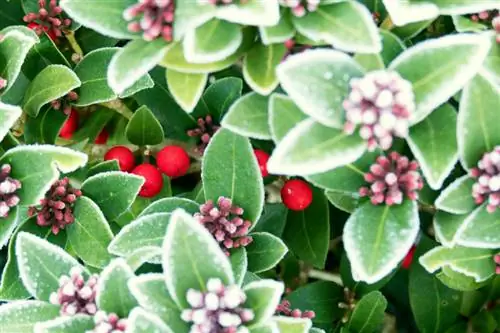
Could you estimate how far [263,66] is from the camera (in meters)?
1.29

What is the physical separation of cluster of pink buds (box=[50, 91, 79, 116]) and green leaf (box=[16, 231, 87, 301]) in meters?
0.32

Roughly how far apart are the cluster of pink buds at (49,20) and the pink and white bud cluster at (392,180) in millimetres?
674

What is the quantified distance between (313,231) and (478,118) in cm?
54

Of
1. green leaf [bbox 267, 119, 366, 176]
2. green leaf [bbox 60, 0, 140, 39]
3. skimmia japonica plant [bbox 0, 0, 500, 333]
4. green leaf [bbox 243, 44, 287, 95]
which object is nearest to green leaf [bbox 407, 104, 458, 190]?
skimmia japonica plant [bbox 0, 0, 500, 333]

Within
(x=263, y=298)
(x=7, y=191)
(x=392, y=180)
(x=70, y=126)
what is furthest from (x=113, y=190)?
(x=392, y=180)

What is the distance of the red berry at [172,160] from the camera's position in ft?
5.20

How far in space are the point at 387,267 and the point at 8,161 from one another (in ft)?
2.17

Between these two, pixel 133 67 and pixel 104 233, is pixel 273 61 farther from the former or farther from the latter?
pixel 104 233

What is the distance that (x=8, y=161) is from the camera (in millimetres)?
1378

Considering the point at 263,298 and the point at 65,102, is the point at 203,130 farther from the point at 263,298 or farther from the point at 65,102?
the point at 263,298

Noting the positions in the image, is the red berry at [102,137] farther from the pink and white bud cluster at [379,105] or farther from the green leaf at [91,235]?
the pink and white bud cluster at [379,105]

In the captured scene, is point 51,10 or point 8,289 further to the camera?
point 51,10

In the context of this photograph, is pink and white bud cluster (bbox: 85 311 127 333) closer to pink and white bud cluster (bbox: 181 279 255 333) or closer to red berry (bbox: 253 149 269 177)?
pink and white bud cluster (bbox: 181 279 255 333)

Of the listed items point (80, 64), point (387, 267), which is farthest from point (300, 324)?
point (80, 64)
